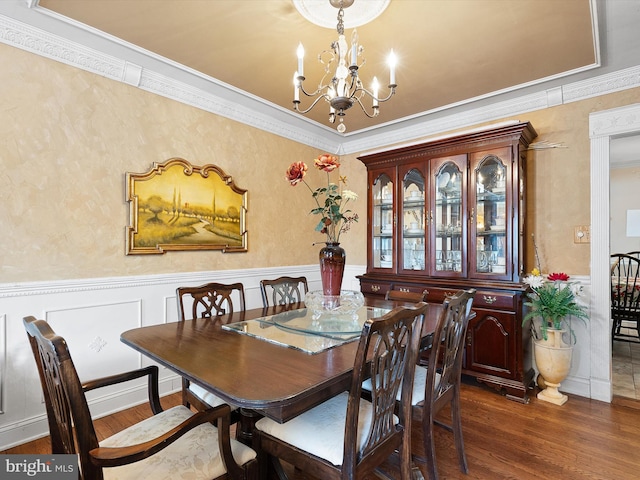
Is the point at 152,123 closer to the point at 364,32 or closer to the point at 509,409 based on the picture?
the point at 364,32

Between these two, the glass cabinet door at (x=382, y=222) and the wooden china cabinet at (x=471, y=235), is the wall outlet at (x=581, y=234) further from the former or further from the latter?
the glass cabinet door at (x=382, y=222)

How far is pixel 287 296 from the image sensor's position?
8.85 feet

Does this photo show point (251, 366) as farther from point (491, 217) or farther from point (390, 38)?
point (491, 217)

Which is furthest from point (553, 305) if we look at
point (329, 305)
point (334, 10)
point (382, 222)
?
point (334, 10)

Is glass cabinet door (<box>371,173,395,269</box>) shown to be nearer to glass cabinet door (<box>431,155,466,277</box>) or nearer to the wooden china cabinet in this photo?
the wooden china cabinet

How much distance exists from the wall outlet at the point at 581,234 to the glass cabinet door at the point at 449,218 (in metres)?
0.88

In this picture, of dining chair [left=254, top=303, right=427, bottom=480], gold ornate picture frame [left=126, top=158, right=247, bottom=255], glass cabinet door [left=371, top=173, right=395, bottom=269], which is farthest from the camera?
glass cabinet door [left=371, top=173, right=395, bottom=269]

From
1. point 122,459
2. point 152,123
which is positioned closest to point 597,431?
point 122,459

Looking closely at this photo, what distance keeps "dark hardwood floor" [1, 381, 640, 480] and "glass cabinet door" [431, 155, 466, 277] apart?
1120 millimetres

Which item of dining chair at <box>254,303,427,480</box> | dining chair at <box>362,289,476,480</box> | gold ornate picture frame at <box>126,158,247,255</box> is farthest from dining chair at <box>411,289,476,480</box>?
gold ornate picture frame at <box>126,158,247,255</box>

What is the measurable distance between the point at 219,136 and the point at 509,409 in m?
3.30

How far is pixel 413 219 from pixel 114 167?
2667mm

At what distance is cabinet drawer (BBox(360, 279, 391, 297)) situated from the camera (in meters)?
3.53

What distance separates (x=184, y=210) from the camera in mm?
2885
